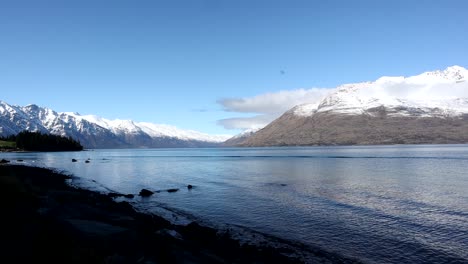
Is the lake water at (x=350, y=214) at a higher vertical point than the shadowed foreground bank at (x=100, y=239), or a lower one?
lower

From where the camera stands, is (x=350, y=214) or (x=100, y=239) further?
(x=350, y=214)

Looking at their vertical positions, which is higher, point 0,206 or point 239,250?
point 0,206

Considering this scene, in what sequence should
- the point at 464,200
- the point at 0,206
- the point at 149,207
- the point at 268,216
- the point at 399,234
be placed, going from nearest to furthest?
1. the point at 0,206
2. the point at 399,234
3. the point at 268,216
4. the point at 149,207
5. the point at 464,200

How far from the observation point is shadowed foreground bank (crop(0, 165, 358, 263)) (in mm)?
17078

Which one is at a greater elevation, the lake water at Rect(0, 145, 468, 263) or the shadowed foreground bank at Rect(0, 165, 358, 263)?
the shadowed foreground bank at Rect(0, 165, 358, 263)

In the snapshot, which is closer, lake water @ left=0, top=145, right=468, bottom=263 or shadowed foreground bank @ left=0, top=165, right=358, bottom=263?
shadowed foreground bank @ left=0, top=165, right=358, bottom=263

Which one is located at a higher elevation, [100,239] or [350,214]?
[100,239]

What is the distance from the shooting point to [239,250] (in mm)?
25062

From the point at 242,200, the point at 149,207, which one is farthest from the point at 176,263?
the point at 242,200

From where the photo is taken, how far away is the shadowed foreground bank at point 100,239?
17.1 metres

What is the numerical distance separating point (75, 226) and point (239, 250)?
12.4 m

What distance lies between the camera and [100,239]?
2264 centimetres

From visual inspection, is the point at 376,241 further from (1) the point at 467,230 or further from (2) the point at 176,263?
(2) the point at 176,263

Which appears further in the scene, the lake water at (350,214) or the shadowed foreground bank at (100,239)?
the lake water at (350,214)
